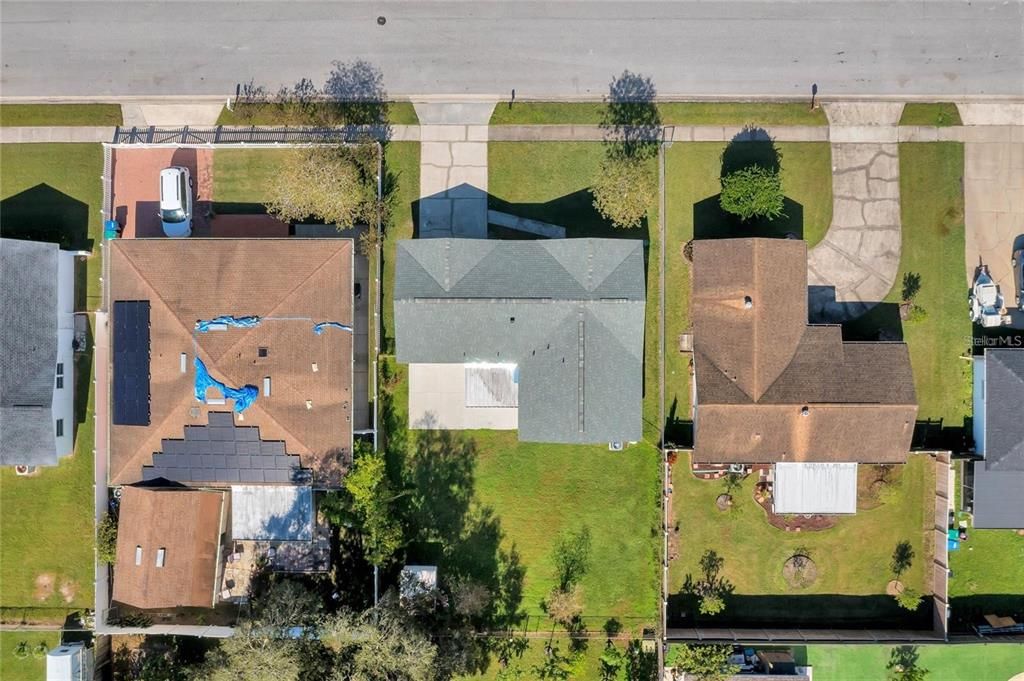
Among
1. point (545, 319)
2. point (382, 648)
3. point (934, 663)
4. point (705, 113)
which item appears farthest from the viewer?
point (705, 113)

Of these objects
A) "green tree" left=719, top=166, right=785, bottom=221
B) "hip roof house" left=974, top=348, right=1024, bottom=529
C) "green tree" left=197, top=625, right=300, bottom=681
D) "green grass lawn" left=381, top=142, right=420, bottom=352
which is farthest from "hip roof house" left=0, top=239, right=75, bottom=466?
"hip roof house" left=974, top=348, right=1024, bottom=529

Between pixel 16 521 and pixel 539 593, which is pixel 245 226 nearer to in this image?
pixel 16 521

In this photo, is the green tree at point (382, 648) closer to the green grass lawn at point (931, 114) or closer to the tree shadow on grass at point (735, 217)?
the tree shadow on grass at point (735, 217)

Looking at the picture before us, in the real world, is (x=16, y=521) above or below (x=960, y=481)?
below

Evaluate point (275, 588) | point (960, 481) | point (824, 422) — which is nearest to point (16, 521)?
point (275, 588)

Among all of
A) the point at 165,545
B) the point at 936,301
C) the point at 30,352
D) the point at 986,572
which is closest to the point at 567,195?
the point at 936,301

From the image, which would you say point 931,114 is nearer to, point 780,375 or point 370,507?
point 780,375
